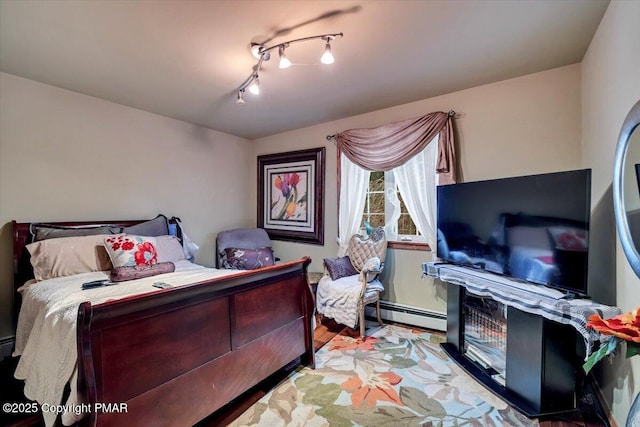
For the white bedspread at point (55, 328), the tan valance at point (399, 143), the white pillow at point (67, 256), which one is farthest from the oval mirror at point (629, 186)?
the white pillow at point (67, 256)

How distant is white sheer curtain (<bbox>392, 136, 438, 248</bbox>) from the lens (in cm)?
293

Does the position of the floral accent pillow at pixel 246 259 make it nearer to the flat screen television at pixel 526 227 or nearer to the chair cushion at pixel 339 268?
the chair cushion at pixel 339 268

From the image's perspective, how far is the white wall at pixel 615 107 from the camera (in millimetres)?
1386

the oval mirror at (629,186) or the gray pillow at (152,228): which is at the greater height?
the oval mirror at (629,186)

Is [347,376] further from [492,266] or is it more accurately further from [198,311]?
[492,266]

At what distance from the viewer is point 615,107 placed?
5.30 feet

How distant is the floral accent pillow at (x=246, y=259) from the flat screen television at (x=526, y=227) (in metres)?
2.24

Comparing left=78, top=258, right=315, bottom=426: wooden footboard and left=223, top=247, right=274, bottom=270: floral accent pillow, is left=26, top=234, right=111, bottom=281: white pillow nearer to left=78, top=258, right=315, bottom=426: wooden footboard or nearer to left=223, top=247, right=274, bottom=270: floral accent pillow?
left=223, top=247, right=274, bottom=270: floral accent pillow

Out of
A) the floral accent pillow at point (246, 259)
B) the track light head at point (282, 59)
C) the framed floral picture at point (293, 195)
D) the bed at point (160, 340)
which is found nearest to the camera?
the bed at point (160, 340)

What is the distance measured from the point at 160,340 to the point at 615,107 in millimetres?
2866

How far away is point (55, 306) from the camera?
1692 mm

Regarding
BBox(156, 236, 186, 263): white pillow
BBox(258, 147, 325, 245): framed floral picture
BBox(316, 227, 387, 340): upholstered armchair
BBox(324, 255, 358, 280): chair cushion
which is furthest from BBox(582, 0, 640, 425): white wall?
BBox(156, 236, 186, 263): white pillow

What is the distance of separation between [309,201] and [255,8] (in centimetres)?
254

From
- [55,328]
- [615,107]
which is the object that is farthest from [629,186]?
[55,328]
